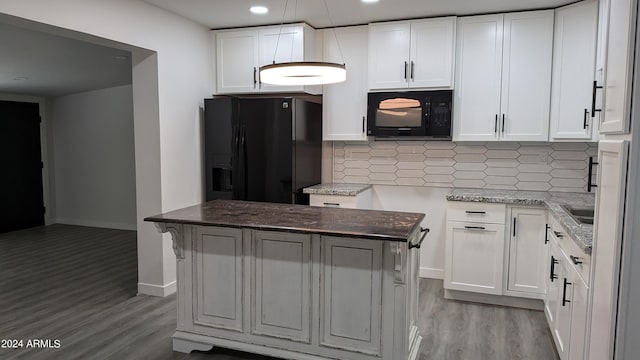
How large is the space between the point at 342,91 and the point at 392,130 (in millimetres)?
667

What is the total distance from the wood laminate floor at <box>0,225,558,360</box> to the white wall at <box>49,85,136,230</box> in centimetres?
191

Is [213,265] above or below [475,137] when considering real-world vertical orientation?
below

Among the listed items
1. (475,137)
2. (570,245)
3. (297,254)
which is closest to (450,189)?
(475,137)

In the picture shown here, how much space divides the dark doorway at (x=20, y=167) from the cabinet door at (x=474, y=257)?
6411 millimetres

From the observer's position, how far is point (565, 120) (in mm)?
3541

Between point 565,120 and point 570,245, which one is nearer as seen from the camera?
point 570,245

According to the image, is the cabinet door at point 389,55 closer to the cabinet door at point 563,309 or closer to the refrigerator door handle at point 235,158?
the refrigerator door handle at point 235,158

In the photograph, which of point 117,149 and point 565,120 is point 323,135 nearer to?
point 565,120

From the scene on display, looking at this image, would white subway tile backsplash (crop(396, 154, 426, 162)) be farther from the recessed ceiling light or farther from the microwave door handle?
the recessed ceiling light

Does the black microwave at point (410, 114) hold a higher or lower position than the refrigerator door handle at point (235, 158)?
higher

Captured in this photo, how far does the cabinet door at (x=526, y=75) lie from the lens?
11.9 feet

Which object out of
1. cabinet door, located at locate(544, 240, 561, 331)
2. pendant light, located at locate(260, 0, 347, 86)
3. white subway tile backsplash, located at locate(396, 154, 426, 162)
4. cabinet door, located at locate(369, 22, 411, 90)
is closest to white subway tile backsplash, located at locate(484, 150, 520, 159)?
white subway tile backsplash, located at locate(396, 154, 426, 162)

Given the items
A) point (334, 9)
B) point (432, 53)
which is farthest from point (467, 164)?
point (334, 9)

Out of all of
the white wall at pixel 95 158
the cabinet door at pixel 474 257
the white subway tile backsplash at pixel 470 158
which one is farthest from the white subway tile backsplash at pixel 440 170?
the white wall at pixel 95 158
